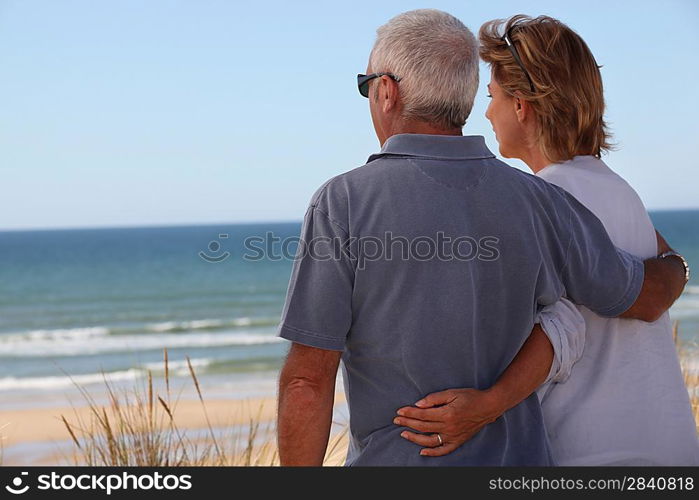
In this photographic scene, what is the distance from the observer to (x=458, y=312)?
1.80 m

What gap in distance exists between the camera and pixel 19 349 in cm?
1762

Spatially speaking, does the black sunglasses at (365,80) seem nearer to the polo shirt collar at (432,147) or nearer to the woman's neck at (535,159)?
the polo shirt collar at (432,147)

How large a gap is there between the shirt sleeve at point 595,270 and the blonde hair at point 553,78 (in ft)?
0.96

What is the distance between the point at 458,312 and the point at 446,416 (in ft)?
0.74

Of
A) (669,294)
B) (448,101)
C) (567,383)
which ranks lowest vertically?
(567,383)

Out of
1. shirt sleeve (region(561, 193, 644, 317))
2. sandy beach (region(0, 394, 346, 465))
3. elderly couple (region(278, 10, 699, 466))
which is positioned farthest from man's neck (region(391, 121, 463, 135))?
sandy beach (region(0, 394, 346, 465))

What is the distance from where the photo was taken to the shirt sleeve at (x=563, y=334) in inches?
77.4

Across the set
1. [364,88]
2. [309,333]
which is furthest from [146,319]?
[309,333]

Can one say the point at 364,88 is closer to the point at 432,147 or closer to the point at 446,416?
the point at 432,147

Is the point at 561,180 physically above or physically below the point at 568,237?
above

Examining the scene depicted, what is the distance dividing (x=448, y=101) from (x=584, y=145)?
595 millimetres

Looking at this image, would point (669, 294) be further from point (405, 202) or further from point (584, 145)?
point (405, 202)

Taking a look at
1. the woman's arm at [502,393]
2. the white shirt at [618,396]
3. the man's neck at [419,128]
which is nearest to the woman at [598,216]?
the white shirt at [618,396]
